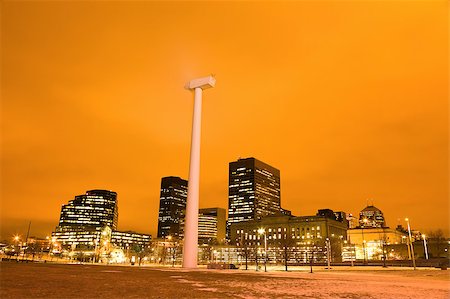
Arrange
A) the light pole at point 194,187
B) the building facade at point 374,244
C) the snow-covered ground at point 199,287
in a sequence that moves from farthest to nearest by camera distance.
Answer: the building facade at point 374,244
the light pole at point 194,187
the snow-covered ground at point 199,287

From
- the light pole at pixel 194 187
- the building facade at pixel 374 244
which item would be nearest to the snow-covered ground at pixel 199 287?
the light pole at pixel 194 187

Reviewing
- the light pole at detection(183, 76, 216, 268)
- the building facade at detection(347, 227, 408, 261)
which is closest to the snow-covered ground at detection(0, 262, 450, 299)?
the light pole at detection(183, 76, 216, 268)

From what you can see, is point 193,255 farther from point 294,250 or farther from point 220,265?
point 294,250

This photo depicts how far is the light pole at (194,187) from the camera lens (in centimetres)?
4562

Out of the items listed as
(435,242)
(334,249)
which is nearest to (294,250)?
(334,249)

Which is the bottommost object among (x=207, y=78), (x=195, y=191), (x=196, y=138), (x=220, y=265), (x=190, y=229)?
(x=220, y=265)

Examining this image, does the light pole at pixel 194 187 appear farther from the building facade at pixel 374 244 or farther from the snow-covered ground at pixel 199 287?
the building facade at pixel 374 244

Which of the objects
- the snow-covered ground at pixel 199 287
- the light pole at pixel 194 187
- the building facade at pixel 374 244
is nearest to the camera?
the snow-covered ground at pixel 199 287

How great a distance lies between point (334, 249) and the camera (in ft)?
557

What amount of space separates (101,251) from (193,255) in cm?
10771

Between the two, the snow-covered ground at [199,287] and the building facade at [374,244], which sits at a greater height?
the building facade at [374,244]

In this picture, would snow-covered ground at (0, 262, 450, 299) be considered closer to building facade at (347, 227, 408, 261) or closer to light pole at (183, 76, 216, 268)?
light pole at (183, 76, 216, 268)

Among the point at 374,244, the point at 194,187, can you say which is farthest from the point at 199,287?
the point at 374,244

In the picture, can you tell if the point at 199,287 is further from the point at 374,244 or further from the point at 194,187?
the point at 374,244
